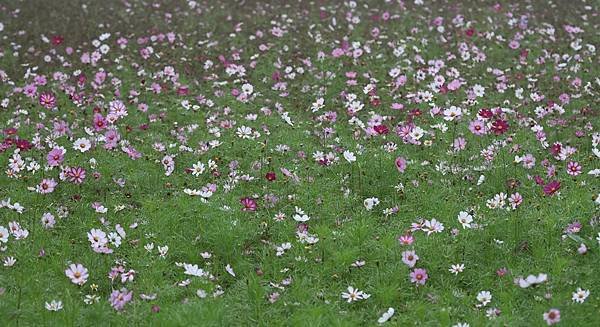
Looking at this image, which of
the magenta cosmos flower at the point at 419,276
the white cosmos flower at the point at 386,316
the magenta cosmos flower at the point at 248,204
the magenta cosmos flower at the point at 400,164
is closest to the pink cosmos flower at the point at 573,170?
the magenta cosmos flower at the point at 400,164

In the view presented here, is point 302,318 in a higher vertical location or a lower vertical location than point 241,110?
higher

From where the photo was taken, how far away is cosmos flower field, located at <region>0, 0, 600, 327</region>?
14.9ft

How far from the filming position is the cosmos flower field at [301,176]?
455cm

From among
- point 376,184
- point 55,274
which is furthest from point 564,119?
point 55,274

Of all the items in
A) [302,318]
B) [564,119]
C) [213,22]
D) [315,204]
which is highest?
[302,318]

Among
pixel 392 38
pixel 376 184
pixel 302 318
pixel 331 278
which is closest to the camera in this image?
pixel 302 318

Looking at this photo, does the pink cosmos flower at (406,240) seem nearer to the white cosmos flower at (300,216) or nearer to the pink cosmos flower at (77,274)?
the white cosmos flower at (300,216)

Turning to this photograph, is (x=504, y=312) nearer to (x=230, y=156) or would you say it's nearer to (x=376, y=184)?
(x=376, y=184)

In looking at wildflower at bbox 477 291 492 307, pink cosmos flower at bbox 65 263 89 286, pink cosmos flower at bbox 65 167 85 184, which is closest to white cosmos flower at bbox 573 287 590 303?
wildflower at bbox 477 291 492 307

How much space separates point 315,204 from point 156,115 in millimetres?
3306

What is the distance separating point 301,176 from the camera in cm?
639

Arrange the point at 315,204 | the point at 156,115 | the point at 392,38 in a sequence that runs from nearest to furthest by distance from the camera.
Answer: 1. the point at 315,204
2. the point at 156,115
3. the point at 392,38

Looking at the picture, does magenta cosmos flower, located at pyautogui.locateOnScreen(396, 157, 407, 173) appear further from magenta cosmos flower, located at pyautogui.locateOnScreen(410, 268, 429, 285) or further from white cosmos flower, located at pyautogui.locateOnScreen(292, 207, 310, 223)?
magenta cosmos flower, located at pyautogui.locateOnScreen(410, 268, 429, 285)

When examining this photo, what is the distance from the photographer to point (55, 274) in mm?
4863
